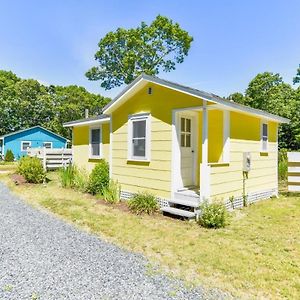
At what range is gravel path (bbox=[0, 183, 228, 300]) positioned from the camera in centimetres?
333

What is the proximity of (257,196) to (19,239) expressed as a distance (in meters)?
7.25

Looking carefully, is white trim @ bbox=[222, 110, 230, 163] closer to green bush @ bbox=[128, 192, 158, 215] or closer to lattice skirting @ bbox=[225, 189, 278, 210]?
lattice skirting @ bbox=[225, 189, 278, 210]

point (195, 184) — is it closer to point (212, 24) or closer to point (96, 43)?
point (212, 24)

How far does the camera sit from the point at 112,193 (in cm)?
877

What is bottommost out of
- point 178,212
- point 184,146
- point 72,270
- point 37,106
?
point 72,270

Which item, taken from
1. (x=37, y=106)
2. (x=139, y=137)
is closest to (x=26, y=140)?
(x=37, y=106)

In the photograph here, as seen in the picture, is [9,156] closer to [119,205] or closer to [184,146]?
[119,205]

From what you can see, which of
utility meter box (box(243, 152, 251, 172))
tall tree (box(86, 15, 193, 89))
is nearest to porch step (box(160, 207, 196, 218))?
utility meter box (box(243, 152, 251, 172))

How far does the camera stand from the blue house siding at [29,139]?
95.3 feet

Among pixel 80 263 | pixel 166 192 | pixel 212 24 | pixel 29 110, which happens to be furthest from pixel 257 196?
pixel 29 110

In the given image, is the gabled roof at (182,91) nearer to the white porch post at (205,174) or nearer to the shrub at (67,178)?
the white porch post at (205,174)

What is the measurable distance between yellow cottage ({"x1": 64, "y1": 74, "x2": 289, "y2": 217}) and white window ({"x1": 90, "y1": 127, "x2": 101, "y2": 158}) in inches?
82.3

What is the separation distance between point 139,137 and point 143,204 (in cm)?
218

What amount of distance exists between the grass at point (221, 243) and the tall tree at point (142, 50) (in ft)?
78.9
